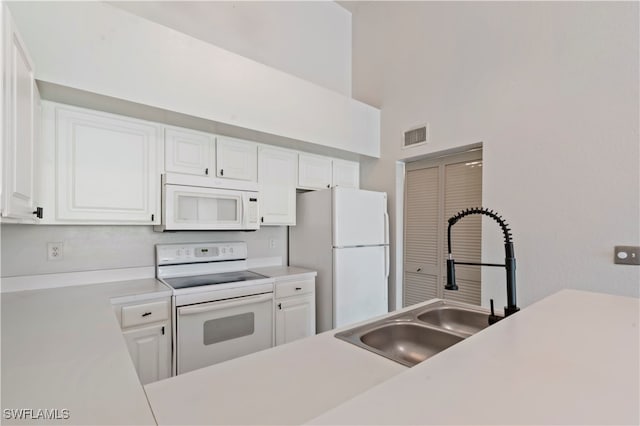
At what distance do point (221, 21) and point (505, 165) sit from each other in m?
2.83

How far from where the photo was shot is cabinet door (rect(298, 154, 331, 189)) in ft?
9.73

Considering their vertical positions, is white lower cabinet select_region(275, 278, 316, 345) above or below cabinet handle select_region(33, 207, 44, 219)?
below

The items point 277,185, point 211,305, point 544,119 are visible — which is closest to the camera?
point 211,305

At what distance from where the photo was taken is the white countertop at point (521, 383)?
433mm

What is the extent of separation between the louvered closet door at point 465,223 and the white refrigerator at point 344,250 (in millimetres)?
620

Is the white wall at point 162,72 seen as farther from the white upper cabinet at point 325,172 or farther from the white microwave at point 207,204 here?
the white microwave at point 207,204

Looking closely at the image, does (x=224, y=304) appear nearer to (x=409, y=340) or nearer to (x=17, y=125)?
(x=409, y=340)

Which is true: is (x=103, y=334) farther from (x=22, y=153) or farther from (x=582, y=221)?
(x=582, y=221)

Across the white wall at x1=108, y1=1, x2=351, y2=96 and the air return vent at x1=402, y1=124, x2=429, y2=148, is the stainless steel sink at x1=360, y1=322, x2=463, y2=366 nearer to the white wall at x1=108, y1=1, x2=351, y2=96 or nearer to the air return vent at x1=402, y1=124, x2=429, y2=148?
the air return vent at x1=402, y1=124, x2=429, y2=148

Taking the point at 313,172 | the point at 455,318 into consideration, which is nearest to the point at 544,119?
the point at 455,318

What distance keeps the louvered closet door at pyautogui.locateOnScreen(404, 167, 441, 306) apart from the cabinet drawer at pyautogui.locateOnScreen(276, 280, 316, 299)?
1.09 metres

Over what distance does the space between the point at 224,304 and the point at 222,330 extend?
194 mm

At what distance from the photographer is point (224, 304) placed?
2121 millimetres

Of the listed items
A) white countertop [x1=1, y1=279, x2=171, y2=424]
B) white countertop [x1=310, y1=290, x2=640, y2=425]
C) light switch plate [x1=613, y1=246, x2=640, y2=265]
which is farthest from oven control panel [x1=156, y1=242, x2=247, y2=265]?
light switch plate [x1=613, y1=246, x2=640, y2=265]
